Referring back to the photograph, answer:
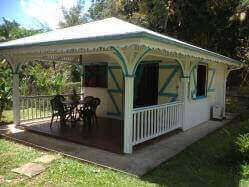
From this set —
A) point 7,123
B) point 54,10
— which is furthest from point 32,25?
point 7,123

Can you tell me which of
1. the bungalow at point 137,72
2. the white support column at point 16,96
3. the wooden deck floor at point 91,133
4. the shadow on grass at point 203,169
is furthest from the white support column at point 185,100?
the white support column at point 16,96

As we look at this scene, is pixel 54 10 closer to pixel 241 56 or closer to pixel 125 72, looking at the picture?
pixel 241 56

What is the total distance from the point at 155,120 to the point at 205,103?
4.16 metres

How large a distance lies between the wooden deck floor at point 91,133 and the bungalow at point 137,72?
0.41 meters

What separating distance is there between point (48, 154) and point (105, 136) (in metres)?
1.83

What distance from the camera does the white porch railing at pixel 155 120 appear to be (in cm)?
605

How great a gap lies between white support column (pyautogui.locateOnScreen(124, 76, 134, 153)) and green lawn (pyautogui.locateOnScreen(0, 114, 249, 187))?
964mm

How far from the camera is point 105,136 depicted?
7.01 m

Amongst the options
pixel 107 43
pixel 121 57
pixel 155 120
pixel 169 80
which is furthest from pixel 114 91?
pixel 107 43

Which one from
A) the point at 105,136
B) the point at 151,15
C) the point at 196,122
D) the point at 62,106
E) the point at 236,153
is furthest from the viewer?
the point at 151,15

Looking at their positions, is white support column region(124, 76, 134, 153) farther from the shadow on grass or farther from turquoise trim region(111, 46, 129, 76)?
the shadow on grass

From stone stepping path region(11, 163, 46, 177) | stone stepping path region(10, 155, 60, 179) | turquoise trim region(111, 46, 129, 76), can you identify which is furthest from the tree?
stone stepping path region(11, 163, 46, 177)

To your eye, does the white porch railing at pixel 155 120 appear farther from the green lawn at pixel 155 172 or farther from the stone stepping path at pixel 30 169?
the stone stepping path at pixel 30 169

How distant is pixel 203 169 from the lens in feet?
16.5
